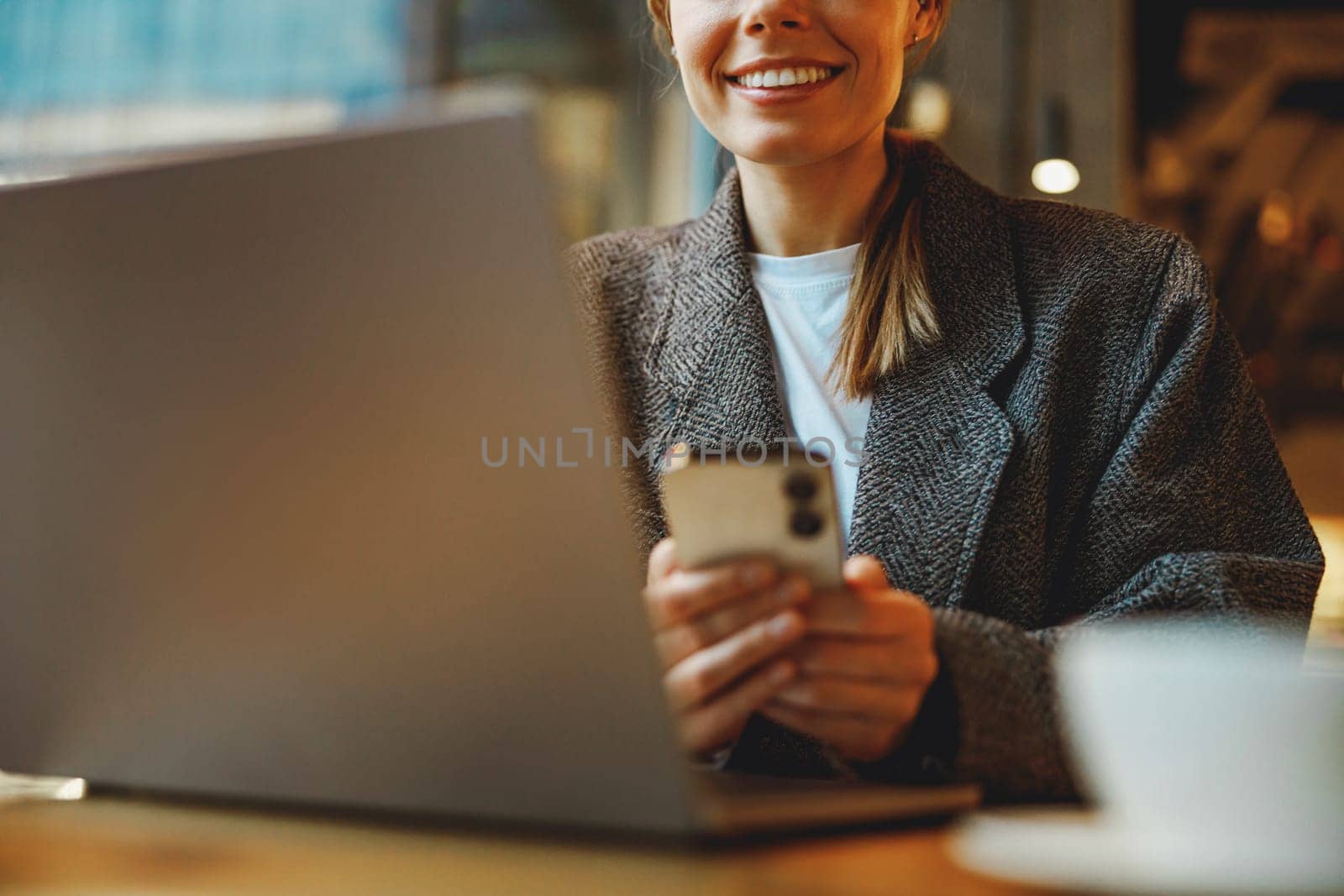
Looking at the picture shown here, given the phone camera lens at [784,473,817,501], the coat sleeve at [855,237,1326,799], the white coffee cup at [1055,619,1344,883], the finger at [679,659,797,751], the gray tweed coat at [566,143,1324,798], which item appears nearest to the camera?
the white coffee cup at [1055,619,1344,883]

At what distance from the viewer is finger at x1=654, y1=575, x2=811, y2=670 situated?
0.57 metres

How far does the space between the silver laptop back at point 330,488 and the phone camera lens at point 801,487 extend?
0.11 metres

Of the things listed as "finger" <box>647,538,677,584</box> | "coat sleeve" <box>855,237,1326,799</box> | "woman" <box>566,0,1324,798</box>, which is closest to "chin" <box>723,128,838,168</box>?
"woman" <box>566,0,1324,798</box>

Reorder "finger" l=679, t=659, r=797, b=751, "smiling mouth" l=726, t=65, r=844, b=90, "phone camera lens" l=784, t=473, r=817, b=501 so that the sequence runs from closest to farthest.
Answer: "phone camera lens" l=784, t=473, r=817, b=501
"finger" l=679, t=659, r=797, b=751
"smiling mouth" l=726, t=65, r=844, b=90

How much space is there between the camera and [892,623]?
0.61 metres

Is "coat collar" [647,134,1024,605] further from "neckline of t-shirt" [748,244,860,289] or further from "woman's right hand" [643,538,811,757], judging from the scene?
"woman's right hand" [643,538,811,757]

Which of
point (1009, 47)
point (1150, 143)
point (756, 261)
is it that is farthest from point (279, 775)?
point (1150, 143)

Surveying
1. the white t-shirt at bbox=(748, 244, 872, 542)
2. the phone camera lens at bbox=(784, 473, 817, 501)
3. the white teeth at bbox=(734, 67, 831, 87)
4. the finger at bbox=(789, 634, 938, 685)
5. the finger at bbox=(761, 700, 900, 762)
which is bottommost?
the finger at bbox=(761, 700, 900, 762)

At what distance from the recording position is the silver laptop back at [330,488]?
1.44 feet

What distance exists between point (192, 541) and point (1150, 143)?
14.5 ft

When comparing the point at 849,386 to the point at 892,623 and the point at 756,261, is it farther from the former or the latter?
the point at 892,623

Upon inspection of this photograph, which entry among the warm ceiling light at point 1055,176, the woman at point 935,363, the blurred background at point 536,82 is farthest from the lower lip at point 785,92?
the warm ceiling light at point 1055,176

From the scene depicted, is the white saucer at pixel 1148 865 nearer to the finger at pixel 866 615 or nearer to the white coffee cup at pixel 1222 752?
the white coffee cup at pixel 1222 752

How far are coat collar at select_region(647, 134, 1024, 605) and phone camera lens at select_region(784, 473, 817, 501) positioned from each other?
484 mm
